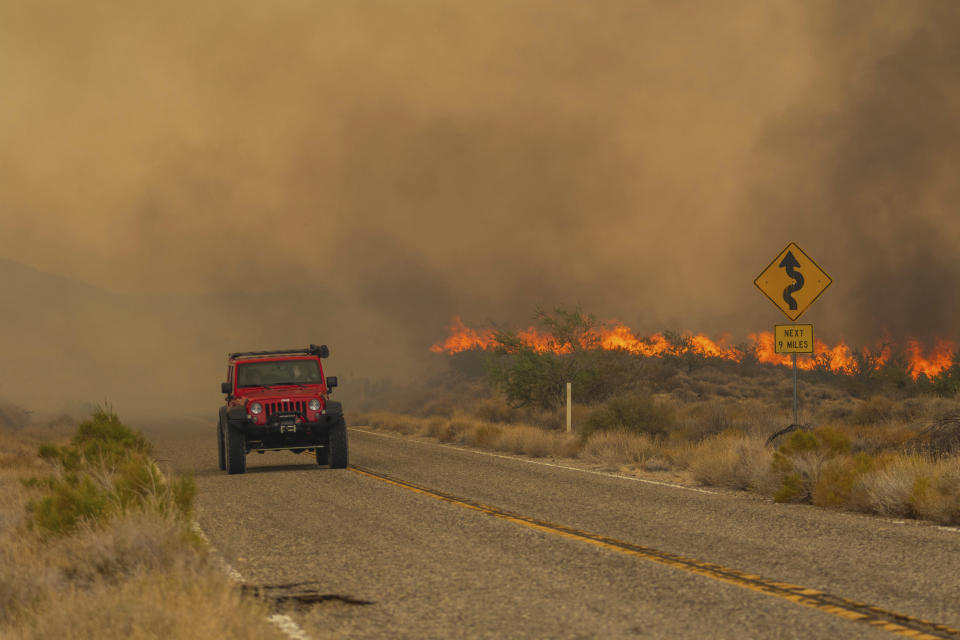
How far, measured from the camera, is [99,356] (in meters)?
172

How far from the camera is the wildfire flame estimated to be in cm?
3788

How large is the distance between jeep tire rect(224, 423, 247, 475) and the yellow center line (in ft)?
24.8

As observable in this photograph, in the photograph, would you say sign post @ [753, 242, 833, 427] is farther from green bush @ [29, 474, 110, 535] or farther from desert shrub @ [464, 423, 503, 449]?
green bush @ [29, 474, 110, 535]

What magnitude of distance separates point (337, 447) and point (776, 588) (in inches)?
463

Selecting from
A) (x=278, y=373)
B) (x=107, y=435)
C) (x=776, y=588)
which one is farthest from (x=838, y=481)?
(x=107, y=435)

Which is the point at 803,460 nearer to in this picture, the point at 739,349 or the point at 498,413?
the point at 498,413

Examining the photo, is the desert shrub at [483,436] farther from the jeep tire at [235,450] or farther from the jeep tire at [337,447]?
the jeep tire at [235,450]

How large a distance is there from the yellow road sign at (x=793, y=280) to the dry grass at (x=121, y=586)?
494 inches

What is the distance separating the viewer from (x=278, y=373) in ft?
63.4

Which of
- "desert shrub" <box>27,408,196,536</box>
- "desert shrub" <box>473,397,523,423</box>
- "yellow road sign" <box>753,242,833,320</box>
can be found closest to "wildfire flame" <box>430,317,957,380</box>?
"desert shrub" <box>473,397,523,423</box>

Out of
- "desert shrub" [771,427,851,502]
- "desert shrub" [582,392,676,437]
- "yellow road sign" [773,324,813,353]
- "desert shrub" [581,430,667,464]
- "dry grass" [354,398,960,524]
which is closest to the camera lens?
"dry grass" [354,398,960,524]

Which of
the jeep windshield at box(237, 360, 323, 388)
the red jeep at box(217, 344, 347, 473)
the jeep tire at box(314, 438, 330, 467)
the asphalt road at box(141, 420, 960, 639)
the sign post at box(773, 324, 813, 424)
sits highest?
the sign post at box(773, 324, 813, 424)

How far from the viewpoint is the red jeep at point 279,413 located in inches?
704

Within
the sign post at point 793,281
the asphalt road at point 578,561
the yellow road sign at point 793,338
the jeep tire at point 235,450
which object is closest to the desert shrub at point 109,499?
the asphalt road at point 578,561
